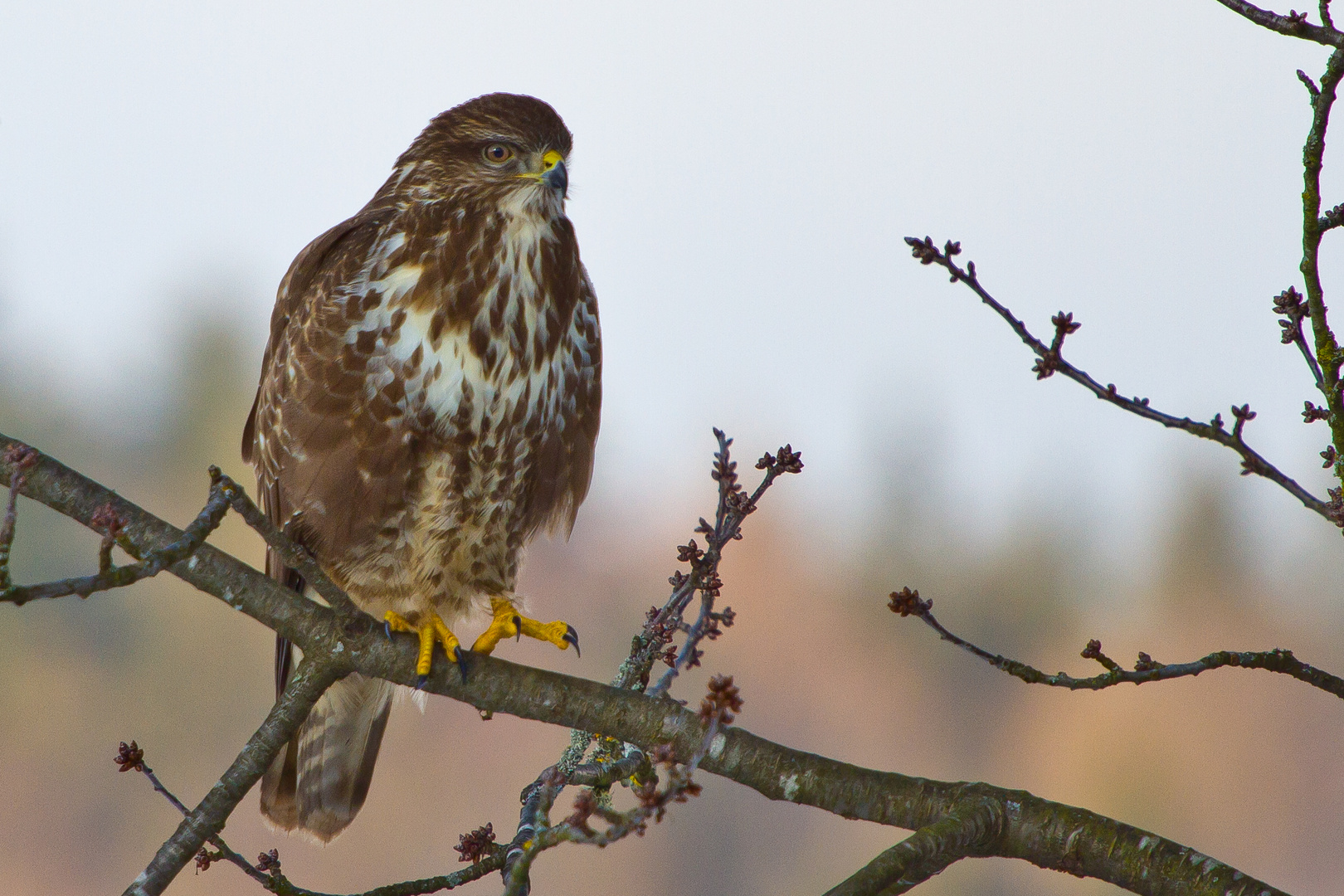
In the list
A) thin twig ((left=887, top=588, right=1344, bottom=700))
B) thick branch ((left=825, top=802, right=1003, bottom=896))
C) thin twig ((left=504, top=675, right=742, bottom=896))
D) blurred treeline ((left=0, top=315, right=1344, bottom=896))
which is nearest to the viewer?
thin twig ((left=504, top=675, right=742, bottom=896))

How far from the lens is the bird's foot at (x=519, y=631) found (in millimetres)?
3518

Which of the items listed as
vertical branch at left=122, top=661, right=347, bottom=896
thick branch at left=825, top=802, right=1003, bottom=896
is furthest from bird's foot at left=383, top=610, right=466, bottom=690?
thick branch at left=825, top=802, right=1003, bottom=896

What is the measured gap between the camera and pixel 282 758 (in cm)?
411

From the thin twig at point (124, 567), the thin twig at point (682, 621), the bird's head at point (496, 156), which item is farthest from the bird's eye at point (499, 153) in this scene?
the thin twig at point (124, 567)

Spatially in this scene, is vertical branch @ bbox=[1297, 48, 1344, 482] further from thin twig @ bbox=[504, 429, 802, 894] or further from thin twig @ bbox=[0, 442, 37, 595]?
thin twig @ bbox=[0, 442, 37, 595]

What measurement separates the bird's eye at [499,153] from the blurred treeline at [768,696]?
29548 millimetres

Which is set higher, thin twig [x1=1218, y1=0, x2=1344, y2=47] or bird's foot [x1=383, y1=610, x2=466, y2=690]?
thin twig [x1=1218, y1=0, x2=1344, y2=47]

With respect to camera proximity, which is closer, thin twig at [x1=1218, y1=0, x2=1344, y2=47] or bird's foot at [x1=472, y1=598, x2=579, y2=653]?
thin twig at [x1=1218, y1=0, x2=1344, y2=47]

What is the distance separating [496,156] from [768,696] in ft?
151

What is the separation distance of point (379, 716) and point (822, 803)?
7.20 feet

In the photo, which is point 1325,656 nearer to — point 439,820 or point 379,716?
point 439,820

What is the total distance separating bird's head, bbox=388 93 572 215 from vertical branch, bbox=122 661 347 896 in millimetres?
1490

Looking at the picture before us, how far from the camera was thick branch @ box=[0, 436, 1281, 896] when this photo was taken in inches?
84.7

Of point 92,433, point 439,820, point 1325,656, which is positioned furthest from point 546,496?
point 92,433
